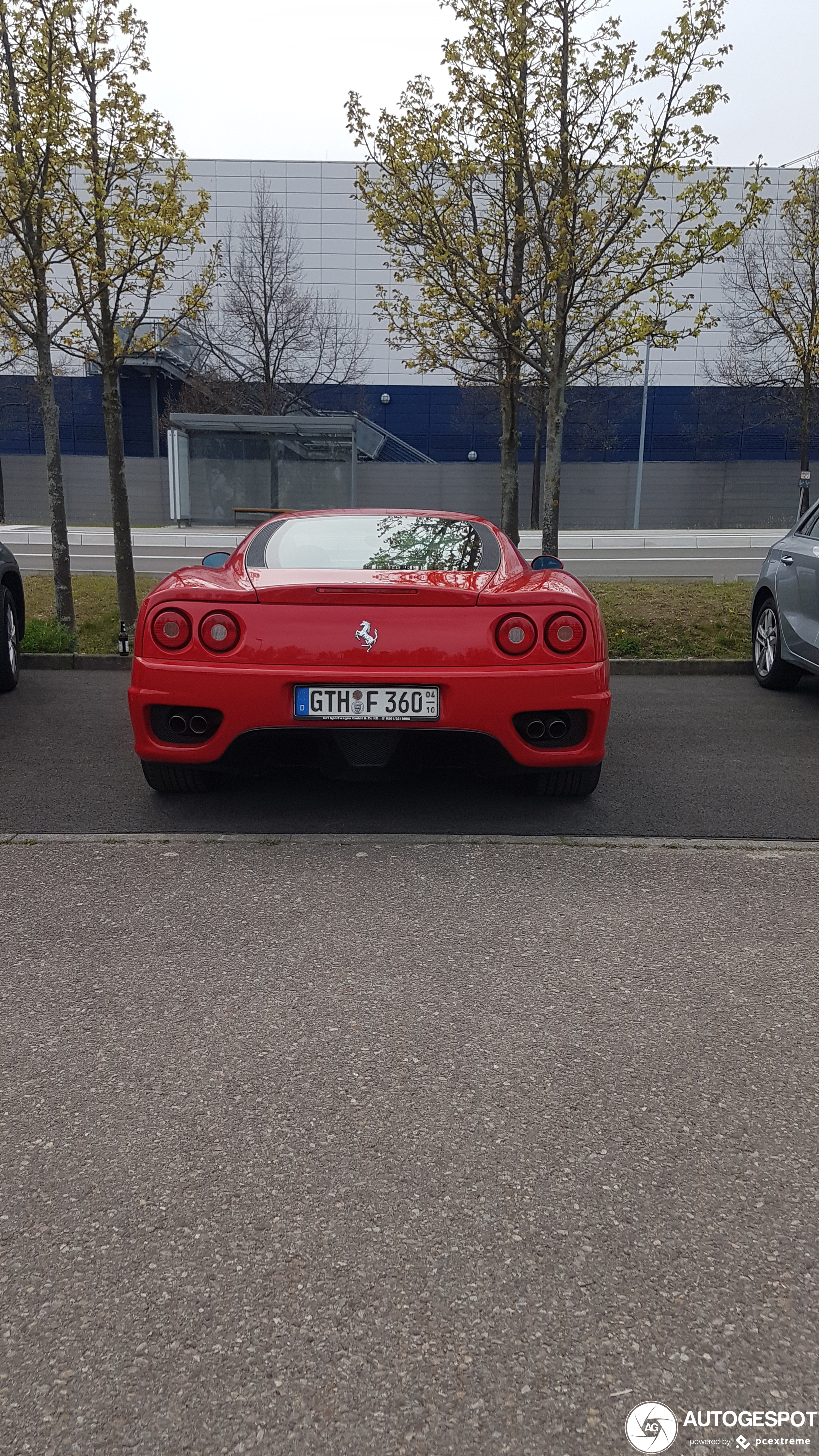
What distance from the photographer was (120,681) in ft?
28.0

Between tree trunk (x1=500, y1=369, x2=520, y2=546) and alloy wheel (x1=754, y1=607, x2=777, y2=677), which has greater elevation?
tree trunk (x1=500, y1=369, x2=520, y2=546)

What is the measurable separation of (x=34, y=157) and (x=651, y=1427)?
9635 mm

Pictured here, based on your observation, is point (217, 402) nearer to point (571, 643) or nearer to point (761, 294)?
point (761, 294)

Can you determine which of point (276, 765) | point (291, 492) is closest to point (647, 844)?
point (276, 765)

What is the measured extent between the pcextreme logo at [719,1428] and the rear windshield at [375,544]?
3.46 metres

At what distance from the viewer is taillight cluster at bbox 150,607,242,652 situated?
4281 mm

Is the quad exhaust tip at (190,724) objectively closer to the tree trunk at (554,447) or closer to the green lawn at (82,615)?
the green lawn at (82,615)

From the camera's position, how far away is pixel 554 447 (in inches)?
414

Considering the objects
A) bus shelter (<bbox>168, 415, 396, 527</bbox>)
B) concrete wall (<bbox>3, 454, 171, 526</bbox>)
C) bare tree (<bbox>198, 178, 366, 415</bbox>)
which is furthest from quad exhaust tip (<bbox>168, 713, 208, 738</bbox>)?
concrete wall (<bbox>3, 454, 171, 526</bbox>)

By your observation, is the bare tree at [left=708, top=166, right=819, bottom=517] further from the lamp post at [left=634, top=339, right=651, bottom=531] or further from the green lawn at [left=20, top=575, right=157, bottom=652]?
the green lawn at [left=20, top=575, right=157, bottom=652]

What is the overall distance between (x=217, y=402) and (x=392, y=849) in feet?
103

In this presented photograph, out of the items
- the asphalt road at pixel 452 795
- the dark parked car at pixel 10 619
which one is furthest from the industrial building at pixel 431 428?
the asphalt road at pixel 452 795

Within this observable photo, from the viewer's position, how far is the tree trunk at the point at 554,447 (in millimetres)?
10406

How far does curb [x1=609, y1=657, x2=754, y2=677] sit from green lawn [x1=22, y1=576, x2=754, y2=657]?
35cm
